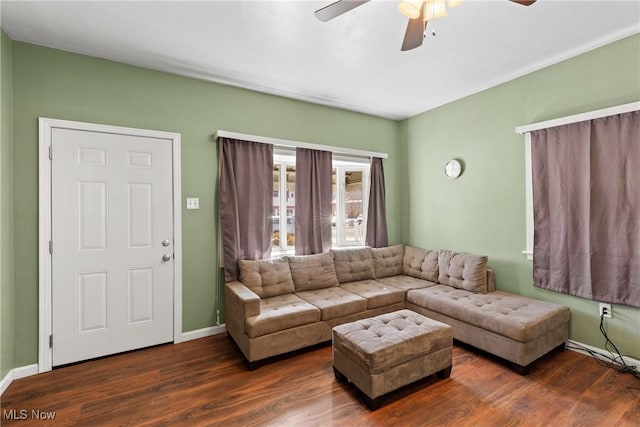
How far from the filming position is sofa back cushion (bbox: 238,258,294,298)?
3.08 m

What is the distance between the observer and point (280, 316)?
2.62m

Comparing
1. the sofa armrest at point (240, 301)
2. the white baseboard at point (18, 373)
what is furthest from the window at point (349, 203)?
the white baseboard at point (18, 373)

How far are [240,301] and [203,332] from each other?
0.87 metres

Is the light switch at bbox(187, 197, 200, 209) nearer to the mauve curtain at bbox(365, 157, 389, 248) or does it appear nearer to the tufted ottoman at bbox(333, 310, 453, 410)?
the tufted ottoman at bbox(333, 310, 453, 410)

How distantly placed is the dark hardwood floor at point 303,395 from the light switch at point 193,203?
145 cm

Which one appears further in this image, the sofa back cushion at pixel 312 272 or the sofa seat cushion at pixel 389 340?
the sofa back cushion at pixel 312 272

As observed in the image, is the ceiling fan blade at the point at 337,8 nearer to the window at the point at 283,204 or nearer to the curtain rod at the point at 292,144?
the curtain rod at the point at 292,144

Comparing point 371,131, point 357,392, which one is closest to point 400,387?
point 357,392

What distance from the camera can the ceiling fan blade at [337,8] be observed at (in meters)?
1.58

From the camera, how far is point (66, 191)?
2.56 meters

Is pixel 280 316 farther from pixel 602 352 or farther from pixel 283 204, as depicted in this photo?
pixel 602 352

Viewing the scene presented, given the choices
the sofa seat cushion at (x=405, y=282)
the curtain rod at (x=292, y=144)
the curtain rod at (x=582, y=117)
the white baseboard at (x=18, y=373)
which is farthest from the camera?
the sofa seat cushion at (x=405, y=282)

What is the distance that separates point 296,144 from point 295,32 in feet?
4.56

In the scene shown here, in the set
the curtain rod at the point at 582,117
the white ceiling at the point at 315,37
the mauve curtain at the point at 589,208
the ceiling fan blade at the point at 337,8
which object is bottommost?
the mauve curtain at the point at 589,208
